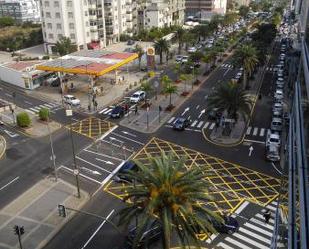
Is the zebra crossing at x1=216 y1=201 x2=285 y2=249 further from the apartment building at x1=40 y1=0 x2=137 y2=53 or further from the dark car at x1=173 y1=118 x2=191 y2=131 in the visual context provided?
the apartment building at x1=40 y1=0 x2=137 y2=53

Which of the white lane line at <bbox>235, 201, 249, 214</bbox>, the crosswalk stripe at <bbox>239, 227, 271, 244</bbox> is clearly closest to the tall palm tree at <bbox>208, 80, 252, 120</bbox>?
the white lane line at <bbox>235, 201, 249, 214</bbox>

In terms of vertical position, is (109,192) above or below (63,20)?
below

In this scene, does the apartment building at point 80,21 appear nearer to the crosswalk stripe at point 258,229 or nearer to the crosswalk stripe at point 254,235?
the crosswalk stripe at point 258,229

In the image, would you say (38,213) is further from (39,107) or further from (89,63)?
(89,63)

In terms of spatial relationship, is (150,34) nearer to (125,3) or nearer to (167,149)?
(125,3)

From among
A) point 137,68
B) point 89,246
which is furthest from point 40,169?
point 137,68

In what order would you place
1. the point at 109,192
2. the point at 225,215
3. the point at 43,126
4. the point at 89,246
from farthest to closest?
the point at 43,126
the point at 109,192
the point at 225,215
the point at 89,246

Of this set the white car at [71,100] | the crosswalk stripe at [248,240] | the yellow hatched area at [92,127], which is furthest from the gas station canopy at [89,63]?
the crosswalk stripe at [248,240]
